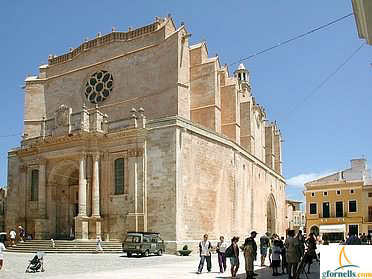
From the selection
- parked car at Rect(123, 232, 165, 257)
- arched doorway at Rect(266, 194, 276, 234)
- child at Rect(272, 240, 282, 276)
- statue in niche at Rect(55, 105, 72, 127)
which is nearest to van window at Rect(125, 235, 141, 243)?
parked car at Rect(123, 232, 165, 257)

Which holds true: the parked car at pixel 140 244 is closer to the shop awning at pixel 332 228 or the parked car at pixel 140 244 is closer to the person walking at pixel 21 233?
the person walking at pixel 21 233

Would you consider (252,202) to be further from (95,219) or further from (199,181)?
(95,219)

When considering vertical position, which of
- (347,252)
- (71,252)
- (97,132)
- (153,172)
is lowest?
(71,252)

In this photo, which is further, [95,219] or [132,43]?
[132,43]

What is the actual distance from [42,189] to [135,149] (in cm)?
783

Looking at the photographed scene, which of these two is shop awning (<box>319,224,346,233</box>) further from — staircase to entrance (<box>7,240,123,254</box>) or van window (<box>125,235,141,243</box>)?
van window (<box>125,235,141,243</box>)

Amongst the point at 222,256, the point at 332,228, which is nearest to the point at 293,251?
the point at 222,256

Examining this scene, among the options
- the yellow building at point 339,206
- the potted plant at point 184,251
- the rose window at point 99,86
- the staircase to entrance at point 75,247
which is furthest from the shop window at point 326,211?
the staircase to entrance at point 75,247

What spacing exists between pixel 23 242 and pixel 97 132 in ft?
28.3

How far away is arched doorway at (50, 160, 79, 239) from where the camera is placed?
35062 mm

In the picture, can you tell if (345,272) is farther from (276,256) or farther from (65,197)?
(65,197)

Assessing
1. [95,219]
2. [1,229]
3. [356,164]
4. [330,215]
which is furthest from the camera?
[356,164]

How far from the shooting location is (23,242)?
3350 centimetres

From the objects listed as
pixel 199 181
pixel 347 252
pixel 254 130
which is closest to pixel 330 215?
pixel 254 130
